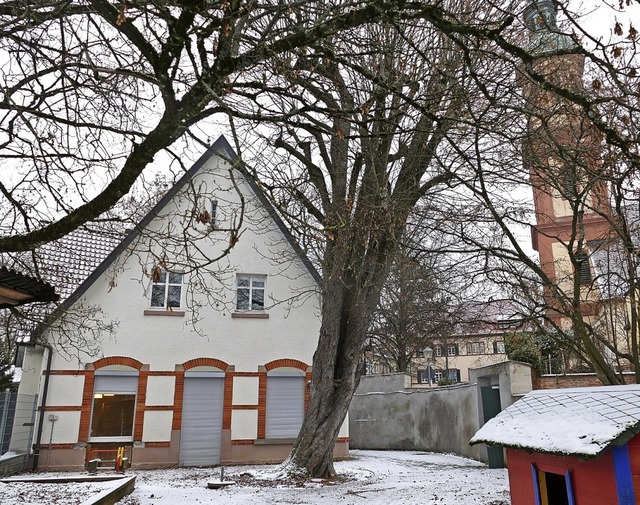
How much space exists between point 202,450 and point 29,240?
12373 mm

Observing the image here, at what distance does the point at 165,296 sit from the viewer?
17.3 meters

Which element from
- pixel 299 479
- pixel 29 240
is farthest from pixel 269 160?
pixel 299 479

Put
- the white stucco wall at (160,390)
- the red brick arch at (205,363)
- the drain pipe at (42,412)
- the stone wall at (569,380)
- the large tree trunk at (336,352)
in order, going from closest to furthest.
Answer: the large tree trunk at (336,352)
the stone wall at (569,380)
the drain pipe at (42,412)
the white stucco wall at (160,390)
the red brick arch at (205,363)

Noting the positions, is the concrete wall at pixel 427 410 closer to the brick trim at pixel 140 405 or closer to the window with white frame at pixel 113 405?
the brick trim at pixel 140 405

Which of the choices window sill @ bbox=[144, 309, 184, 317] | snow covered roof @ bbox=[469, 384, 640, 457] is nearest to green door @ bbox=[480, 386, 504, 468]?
window sill @ bbox=[144, 309, 184, 317]

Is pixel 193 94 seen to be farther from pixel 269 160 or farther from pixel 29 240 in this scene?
pixel 269 160

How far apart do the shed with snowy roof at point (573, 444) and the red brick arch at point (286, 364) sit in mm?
12062

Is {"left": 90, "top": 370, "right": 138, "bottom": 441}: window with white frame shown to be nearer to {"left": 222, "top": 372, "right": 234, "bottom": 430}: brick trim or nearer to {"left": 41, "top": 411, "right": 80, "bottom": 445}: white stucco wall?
{"left": 41, "top": 411, "right": 80, "bottom": 445}: white stucco wall

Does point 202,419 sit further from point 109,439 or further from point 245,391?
point 109,439

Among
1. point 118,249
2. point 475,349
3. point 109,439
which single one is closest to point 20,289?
point 118,249

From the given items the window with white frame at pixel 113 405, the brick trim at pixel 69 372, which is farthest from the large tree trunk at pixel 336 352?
the brick trim at pixel 69 372

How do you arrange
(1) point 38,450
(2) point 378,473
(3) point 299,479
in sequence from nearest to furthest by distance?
1. (3) point 299,479
2. (2) point 378,473
3. (1) point 38,450

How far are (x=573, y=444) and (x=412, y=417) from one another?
17791mm

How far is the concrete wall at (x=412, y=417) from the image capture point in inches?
689
